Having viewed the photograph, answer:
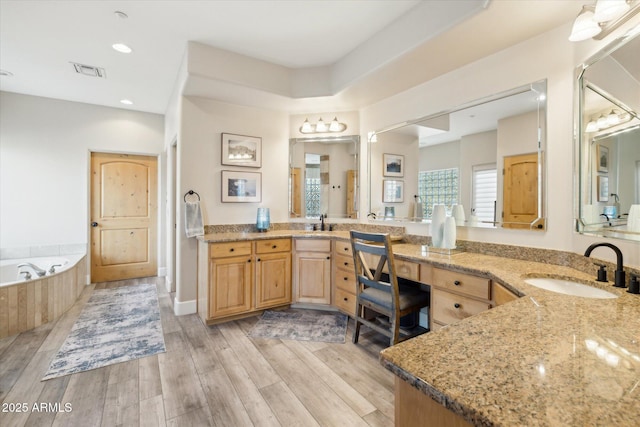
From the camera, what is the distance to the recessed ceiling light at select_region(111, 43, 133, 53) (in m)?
2.81

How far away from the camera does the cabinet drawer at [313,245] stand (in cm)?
322

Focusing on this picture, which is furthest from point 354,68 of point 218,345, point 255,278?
point 218,345

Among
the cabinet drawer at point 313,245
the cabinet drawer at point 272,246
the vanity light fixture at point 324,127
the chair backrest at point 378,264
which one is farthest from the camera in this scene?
the vanity light fixture at point 324,127

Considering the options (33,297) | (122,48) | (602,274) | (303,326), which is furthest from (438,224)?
(33,297)

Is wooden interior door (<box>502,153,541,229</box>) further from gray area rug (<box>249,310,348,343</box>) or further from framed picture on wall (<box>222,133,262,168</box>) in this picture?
framed picture on wall (<box>222,133,262,168</box>)

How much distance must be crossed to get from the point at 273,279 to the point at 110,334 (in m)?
1.57

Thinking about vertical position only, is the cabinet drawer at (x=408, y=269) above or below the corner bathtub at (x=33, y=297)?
above

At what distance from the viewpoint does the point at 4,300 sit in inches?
104

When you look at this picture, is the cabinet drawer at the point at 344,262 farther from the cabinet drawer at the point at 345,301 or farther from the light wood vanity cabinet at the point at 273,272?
the light wood vanity cabinet at the point at 273,272

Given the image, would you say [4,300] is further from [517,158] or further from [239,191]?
[517,158]

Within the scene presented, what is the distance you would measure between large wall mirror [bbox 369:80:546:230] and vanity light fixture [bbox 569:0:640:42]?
0.50 m

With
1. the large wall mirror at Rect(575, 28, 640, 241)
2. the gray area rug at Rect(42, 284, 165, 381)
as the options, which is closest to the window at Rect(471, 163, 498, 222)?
the large wall mirror at Rect(575, 28, 640, 241)

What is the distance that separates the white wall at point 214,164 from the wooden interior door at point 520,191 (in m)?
2.49

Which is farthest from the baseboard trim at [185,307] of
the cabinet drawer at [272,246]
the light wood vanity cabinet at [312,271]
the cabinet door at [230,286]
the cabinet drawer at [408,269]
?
the cabinet drawer at [408,269]
